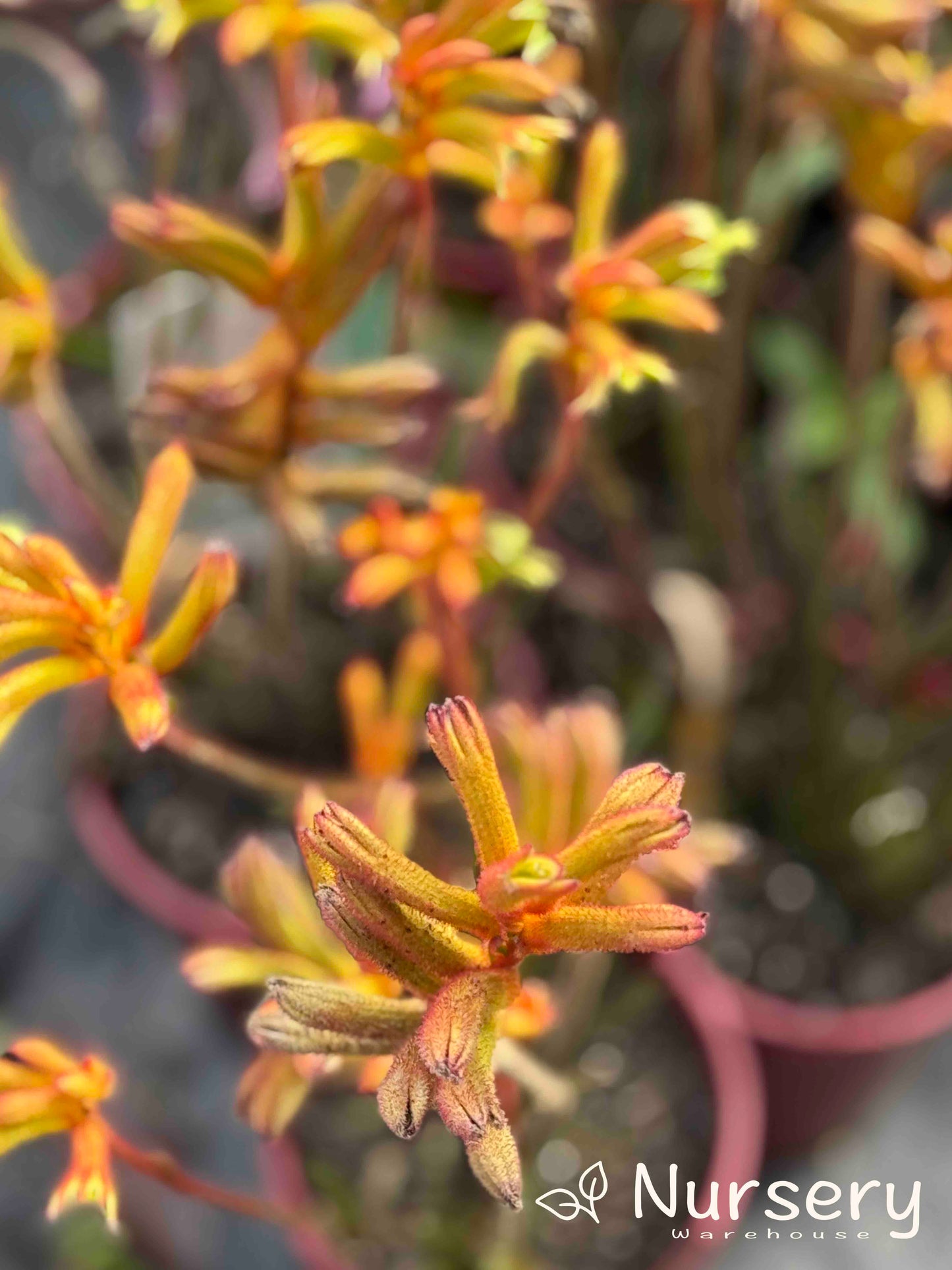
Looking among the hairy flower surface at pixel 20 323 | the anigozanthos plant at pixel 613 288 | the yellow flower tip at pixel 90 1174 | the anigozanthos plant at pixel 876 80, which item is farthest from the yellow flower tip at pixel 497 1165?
the anigozanthos plant at pixel 876 80

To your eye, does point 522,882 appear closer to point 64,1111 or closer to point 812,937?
point 64,1111

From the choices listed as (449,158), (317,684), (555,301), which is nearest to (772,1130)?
(317,684)

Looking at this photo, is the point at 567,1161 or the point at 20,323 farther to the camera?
the point at 567,1161

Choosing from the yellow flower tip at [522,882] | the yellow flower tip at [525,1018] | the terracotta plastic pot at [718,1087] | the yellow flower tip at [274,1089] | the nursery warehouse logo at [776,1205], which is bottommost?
the nursery warehouse logo at [776,1205]

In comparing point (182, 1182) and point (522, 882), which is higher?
point (522, 882)

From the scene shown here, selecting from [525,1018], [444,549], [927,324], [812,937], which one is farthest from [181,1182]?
[812,937]

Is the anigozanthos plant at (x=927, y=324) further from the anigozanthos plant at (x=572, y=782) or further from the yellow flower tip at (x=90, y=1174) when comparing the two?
the yellow flower tip at (x=90, y=1174)

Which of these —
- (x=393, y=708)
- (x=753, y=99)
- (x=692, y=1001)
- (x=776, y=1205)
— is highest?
(x=753, y=99)
